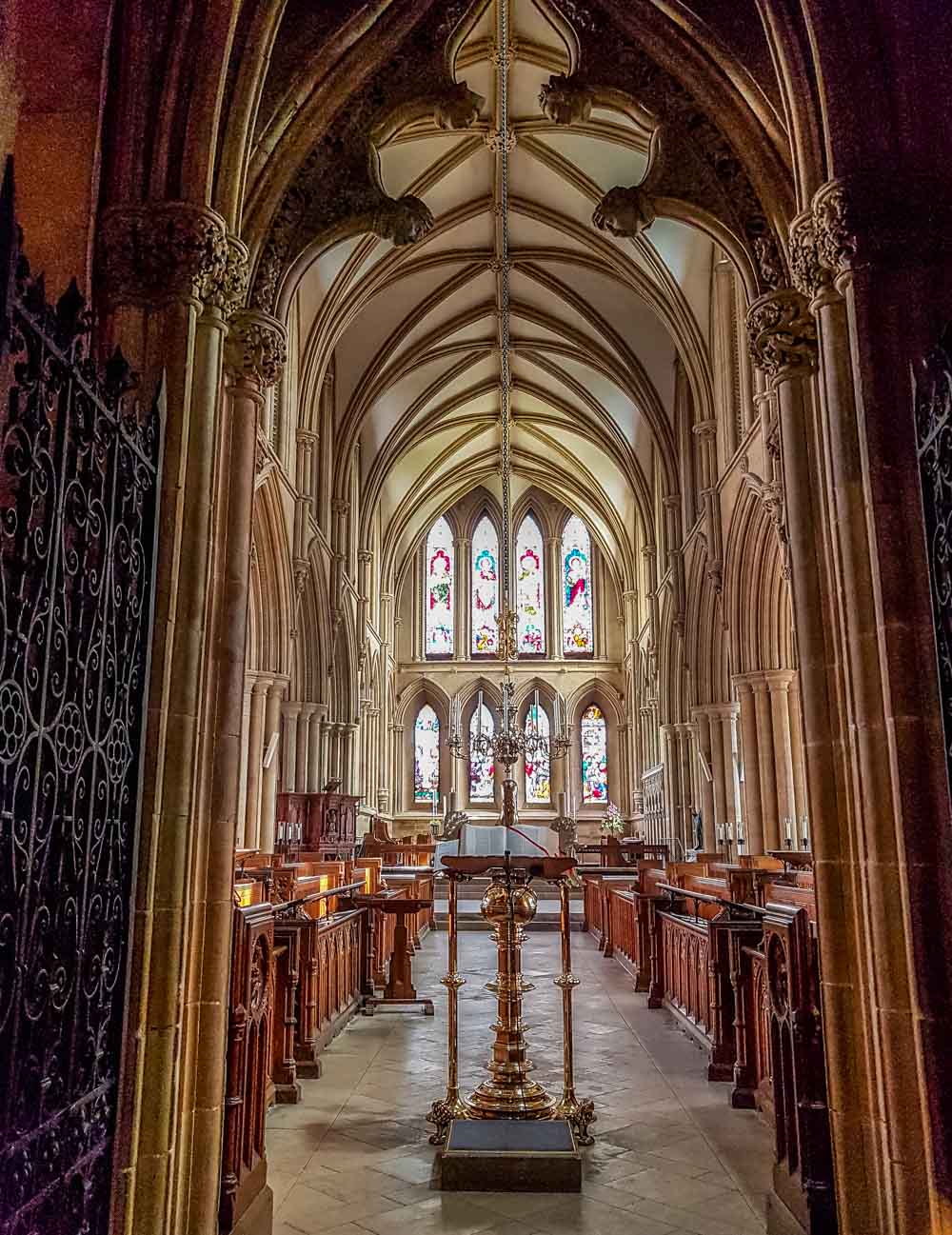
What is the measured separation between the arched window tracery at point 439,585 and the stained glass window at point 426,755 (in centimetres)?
204

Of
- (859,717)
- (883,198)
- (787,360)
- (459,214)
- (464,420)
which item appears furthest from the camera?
(464,420)

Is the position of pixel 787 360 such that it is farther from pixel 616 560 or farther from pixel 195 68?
pixel 616 560

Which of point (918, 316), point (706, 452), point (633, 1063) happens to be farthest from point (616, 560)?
point (918, 316)

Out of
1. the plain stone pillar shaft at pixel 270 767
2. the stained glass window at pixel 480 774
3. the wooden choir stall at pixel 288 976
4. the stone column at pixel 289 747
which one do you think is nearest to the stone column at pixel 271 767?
the plain stone pillar shaft at pixel 270 767

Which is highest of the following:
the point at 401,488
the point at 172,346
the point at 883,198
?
the point at 401,488

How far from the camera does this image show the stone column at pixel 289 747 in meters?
16.5

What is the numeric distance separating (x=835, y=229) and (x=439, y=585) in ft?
82.0

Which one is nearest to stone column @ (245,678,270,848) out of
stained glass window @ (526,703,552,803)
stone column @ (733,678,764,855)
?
stone column @ (733,678,764,855)

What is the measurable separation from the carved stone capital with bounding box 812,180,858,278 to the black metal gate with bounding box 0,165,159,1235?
10.4ft

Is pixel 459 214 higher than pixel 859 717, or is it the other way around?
pixel 459 214

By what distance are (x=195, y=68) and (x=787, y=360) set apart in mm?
3268

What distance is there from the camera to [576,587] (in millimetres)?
29516

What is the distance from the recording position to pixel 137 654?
3346 millimetres

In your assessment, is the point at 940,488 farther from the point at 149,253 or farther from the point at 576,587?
the point at 576,587
